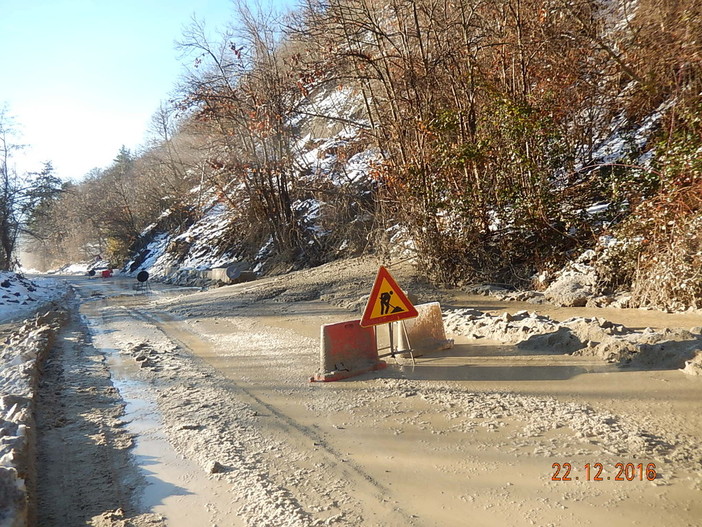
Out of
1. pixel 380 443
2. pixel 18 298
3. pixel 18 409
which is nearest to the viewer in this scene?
pixel 380 443

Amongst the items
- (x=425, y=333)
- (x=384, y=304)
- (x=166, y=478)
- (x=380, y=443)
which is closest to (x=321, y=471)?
(x=380, y=443)

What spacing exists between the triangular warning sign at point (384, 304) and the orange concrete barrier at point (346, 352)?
1.65 feet

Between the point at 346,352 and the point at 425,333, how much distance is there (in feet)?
4.19

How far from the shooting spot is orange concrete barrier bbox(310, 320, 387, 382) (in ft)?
20.4

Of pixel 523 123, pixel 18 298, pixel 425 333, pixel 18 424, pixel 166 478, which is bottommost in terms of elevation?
pixel 166 478

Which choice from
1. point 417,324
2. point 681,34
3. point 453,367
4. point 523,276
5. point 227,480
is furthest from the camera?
point 523,276

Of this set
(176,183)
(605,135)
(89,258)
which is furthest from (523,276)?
(89,258)

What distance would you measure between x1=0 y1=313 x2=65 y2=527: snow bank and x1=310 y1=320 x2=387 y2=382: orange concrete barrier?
2974mm

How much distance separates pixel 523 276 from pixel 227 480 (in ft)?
27.8

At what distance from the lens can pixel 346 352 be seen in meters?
6.31

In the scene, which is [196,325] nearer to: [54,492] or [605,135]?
[54,492]

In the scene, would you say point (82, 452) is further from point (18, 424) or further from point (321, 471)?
point (321, 471)

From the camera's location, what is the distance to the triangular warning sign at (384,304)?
5883 millimetres

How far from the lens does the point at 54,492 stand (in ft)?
12.7
